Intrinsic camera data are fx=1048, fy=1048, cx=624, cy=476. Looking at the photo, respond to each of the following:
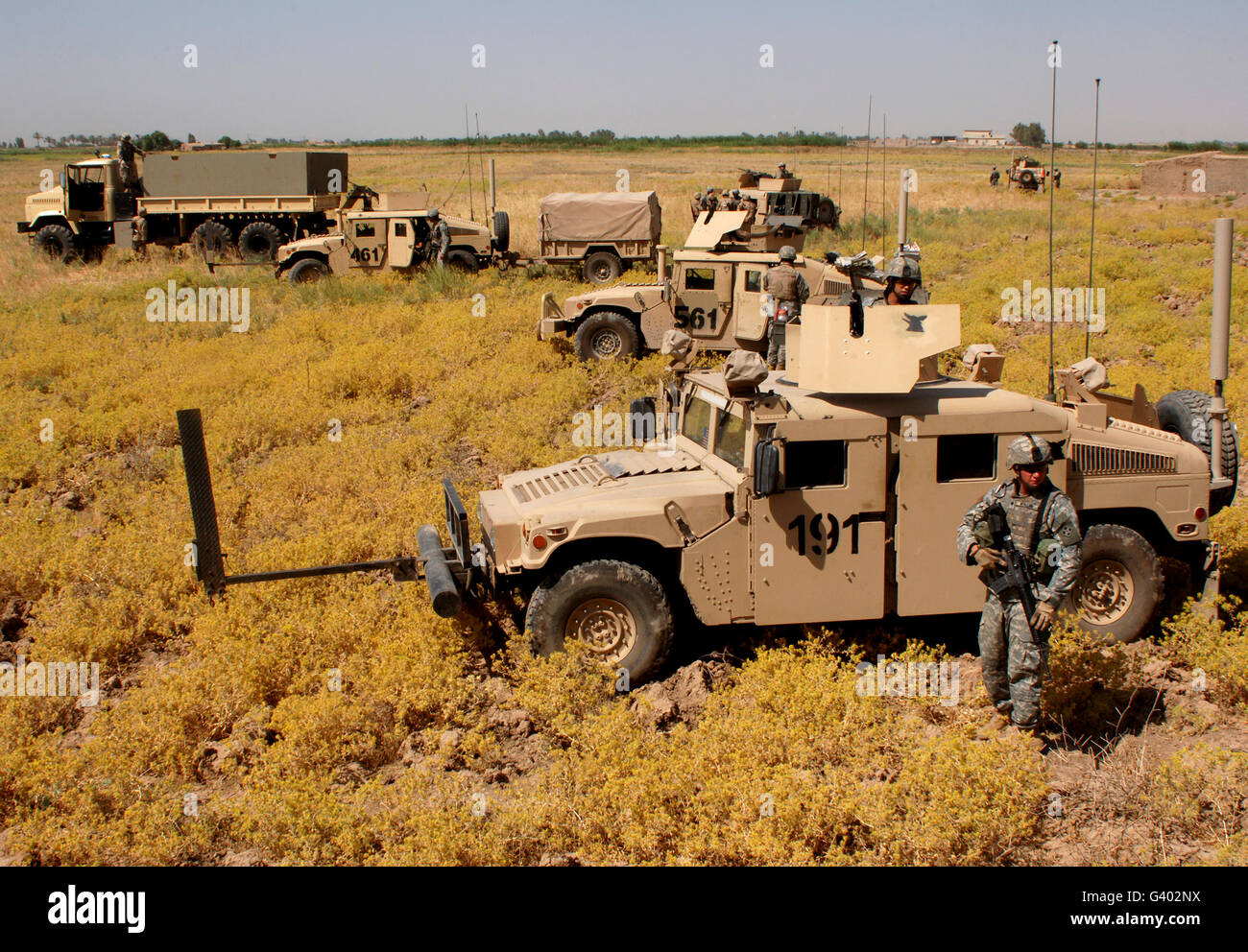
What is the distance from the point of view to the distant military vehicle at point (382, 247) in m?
20.0

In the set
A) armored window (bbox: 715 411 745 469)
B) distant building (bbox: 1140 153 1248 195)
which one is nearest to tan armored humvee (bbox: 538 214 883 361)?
armored window (bbox: 715 411 745 469)

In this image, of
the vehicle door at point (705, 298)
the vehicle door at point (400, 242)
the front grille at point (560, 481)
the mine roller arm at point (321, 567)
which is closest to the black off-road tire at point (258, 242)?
the vehicle door at point (400, 242)

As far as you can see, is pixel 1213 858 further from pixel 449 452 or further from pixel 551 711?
pixel 449 452

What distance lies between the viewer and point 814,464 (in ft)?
19.0

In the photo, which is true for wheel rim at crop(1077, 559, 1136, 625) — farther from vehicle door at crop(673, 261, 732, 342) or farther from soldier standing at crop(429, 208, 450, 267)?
soldier standing at crop(429, 208, 450, 267)

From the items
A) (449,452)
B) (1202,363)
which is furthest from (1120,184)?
(449,452)

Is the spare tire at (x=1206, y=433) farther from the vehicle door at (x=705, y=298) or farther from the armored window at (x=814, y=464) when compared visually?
the vehicle door at (x=705, y=298)

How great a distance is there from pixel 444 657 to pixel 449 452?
4.49m

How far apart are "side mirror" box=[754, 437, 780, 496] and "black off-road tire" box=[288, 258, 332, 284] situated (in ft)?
52.6

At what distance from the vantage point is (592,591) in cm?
580

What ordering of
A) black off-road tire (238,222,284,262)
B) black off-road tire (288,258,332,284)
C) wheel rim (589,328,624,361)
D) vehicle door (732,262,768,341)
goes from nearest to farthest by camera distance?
vehicle door (732,262,768,341) → wheel rim (589,328,624,361) → black off-road tire (288,258,332,284) → black off-road tire (238,222,284,262)

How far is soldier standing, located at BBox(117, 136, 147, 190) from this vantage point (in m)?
24.6

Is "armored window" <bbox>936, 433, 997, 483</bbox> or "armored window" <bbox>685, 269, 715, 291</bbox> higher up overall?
"armored window" <bbox>685, 269, 715, 291</bbox>

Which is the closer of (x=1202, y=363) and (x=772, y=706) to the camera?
(x=772, y=706)
